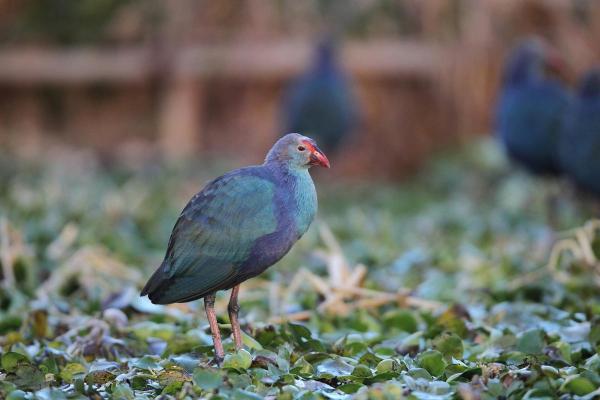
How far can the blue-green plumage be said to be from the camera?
3.44m

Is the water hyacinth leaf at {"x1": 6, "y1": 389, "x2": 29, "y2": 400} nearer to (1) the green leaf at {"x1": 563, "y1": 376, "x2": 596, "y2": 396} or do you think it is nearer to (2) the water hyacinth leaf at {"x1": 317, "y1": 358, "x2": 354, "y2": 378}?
(2) the water hyacinth leaf at {"x1": 317, "y1": 358, "x2": 354, "y2": 378}

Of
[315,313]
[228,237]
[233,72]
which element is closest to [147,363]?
[228,237]

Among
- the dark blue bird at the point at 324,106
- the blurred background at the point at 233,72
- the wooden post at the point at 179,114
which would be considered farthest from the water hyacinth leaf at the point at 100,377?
the wooden post at the point at 179,114

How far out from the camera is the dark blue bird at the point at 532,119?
7566 mm

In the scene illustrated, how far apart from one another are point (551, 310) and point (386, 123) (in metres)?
6.72

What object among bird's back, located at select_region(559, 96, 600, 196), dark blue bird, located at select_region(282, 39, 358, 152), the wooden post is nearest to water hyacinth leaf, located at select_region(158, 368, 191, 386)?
bird's back, located at select_region(559, 96, 600, 196)

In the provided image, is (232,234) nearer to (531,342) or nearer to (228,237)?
(228,237)

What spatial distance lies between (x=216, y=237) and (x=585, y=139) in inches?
133

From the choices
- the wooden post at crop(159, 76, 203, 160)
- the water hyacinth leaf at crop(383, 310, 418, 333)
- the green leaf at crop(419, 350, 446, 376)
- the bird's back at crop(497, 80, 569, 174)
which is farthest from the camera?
the wooden post at crop(159, 76, 203, 160)

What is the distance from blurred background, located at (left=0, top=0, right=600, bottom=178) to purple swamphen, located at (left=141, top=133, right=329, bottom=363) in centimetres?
688

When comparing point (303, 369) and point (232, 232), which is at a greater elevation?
point (232, 232)

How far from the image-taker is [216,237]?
11.4 ft

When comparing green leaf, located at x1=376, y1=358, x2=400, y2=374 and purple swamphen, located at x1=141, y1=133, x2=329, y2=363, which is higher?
purple swamphen, located at x1=141, y1=133, x2=329, y2=363

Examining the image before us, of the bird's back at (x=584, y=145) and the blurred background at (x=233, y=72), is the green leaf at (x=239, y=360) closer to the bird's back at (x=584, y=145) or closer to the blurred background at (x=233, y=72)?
the bird's back at (x=584, y=145)
